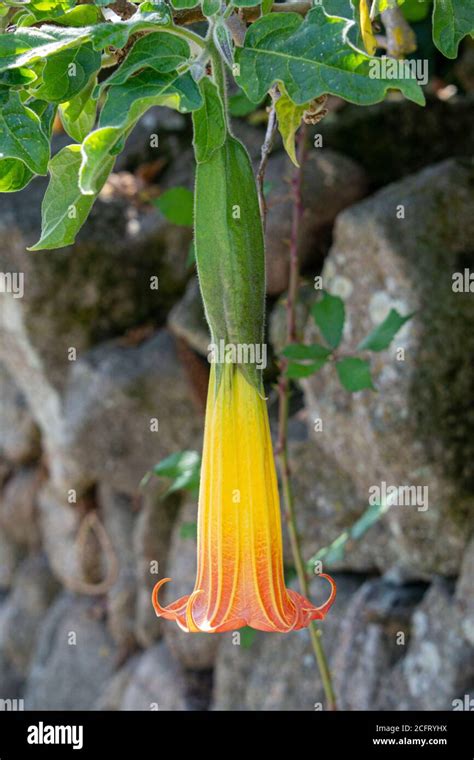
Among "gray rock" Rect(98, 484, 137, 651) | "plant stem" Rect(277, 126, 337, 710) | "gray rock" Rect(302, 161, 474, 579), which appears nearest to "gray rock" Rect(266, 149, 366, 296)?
"gray rock" Rect(302, 161, 474, 579)

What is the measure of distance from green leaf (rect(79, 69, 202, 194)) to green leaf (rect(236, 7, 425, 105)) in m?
0.06

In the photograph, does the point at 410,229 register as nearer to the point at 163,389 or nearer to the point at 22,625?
the point at 163,389

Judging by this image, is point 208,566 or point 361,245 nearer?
point 208,566

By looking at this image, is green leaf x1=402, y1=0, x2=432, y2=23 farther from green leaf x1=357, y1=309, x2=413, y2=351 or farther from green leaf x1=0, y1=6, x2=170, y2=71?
green leaf x1=0, y1=6, x2=170, y2=71

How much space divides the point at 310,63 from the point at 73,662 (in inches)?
111

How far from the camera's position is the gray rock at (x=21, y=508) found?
3555 millimetres

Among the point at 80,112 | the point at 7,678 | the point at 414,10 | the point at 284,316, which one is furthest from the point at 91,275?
the point at 80,112

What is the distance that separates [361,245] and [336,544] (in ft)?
2.17

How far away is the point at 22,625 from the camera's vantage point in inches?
140

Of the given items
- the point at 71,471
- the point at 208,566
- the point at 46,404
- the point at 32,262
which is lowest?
the point at 208,566

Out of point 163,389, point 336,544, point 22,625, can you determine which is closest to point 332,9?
point 336,544

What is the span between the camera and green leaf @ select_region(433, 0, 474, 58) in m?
0.82

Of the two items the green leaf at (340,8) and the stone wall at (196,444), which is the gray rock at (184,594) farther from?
the green leaf at (340,8)

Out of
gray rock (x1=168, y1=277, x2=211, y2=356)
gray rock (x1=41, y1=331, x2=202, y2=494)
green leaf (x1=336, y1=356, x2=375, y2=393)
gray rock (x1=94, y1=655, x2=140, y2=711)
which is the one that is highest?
gray rock (x1=168, y1=277, x2=211, y2=356)
